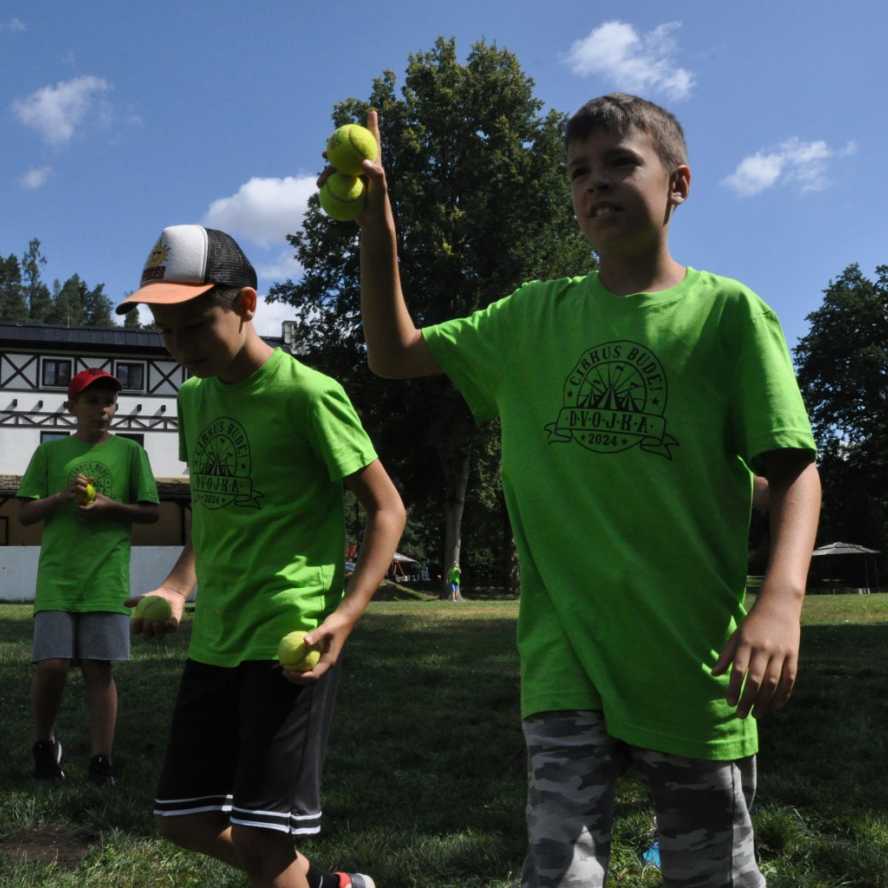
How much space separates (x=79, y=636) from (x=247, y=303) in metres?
3.02

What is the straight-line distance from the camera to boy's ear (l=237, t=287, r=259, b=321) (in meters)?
A: 3.11

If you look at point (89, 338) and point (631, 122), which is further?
point (89, 338)

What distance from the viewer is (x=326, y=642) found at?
2.69m

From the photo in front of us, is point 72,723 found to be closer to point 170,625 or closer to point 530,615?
point 170,625

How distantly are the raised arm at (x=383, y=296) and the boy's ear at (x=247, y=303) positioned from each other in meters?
0.72

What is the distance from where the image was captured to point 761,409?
6.91 ft

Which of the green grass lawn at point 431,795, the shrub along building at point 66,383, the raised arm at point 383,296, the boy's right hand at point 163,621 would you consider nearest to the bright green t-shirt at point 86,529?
the green grass lawn at point 431,795

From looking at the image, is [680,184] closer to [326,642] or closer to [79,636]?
[326,642]

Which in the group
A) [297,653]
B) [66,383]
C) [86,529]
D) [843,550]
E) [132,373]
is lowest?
[843,550]

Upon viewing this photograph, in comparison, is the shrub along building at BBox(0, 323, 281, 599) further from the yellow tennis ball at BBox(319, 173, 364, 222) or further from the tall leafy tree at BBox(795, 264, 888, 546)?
the yellow tennis ball at BBox(319, 173, 364, 222)

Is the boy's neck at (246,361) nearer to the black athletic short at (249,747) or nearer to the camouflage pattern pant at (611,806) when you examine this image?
the black athletic short at (249,747)

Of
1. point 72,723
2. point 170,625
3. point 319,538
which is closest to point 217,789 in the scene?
point 170,625

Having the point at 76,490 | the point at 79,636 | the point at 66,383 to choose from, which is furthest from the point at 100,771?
the point at 66,383

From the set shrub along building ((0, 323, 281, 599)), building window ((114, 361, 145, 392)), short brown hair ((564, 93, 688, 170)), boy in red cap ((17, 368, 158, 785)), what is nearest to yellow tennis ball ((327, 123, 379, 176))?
short brown hair ((564, 93, 688, 170))
